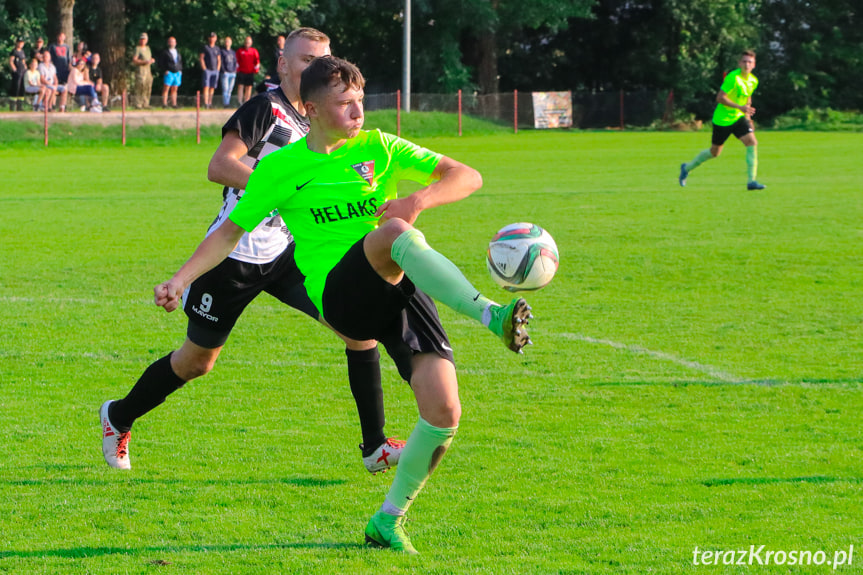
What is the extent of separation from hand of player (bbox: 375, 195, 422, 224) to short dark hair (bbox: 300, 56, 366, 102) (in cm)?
46

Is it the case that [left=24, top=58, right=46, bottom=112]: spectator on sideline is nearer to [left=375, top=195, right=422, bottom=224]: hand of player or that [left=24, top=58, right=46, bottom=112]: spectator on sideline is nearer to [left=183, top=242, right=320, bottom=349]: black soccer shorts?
[left=183, top=242, right=320, bottom=349]: black soccer shorts

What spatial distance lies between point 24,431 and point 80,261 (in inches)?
247

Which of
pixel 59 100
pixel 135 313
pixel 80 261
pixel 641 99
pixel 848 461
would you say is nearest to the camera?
pixel 848 461

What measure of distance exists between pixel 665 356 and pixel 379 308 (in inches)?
157

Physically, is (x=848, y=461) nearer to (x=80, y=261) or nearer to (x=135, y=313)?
(x=135, y=313)

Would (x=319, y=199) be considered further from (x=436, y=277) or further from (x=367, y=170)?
(x=436, y=277)

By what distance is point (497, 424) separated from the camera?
605cm

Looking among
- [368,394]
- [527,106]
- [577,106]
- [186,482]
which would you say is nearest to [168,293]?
[186,482]

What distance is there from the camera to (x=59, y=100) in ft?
102

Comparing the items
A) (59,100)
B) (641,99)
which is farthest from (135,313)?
(641,99)

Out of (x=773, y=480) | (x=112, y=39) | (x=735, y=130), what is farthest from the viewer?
(x=112, y=39)

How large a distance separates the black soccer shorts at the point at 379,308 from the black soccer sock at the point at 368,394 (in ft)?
3.21

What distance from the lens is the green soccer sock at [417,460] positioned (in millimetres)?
4180

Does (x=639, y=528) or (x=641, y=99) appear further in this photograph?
(x=641, y=99)
